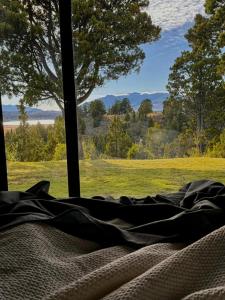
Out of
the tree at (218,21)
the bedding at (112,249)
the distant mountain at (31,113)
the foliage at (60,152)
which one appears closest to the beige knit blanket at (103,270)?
the bedding at (112,249)

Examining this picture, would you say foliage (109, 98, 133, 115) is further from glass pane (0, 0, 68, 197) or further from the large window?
glass pane (0, 0, 68, 197)


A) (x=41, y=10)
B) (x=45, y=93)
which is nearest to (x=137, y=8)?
(x=41, y=10)

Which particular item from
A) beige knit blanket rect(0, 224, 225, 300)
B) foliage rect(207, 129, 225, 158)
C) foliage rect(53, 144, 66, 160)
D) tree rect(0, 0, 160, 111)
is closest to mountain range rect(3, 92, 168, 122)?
tree rect(0, 0, 160, 111)

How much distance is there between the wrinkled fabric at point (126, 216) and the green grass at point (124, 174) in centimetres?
105

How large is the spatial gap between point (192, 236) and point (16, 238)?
53cm

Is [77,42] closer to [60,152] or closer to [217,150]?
[60,152]

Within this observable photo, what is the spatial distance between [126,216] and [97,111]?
1.42 m

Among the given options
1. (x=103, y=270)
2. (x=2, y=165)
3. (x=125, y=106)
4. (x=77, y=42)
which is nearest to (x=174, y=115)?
(x=125, y=106)

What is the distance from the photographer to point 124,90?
8.76ft

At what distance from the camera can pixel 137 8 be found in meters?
2.56

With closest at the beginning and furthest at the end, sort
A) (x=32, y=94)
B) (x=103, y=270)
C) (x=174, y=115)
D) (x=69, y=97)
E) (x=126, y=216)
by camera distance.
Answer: (x=103, y=270)
(x=126, y=216)
(x=69, y=97)
(x=174, y=115)
(x=32, y=94)

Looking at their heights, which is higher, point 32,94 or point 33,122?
point 32,94

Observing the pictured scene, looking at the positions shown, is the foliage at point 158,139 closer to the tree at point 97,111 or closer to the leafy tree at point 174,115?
the leafy tree at point 174,115

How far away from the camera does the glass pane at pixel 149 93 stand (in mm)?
2555
